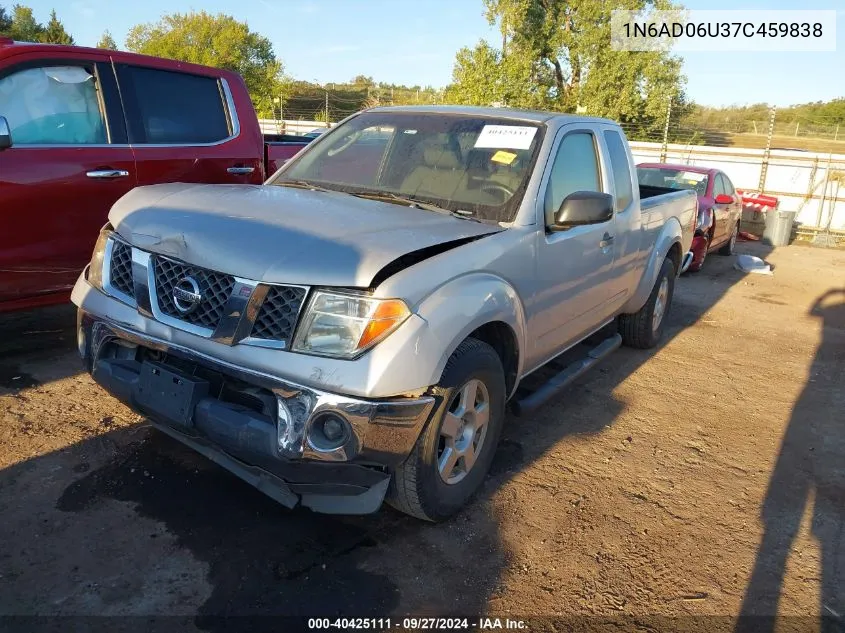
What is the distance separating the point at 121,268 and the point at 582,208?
2267mm

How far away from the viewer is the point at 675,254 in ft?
20.0

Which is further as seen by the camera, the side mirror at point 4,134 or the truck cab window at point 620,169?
the truck cab window at point 620,169

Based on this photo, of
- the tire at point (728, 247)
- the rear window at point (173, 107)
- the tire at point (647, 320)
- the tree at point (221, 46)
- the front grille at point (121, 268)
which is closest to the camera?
the front grille at point (121, 268)

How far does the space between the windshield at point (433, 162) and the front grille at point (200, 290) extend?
1.22 m

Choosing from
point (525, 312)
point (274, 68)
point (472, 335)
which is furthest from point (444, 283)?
point (274, 68)

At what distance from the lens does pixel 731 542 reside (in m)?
3.16

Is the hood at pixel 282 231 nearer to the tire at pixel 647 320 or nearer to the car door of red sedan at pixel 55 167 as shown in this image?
the car door of red sedan at pixel 55 167

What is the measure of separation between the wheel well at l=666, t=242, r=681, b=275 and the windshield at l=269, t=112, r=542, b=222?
2757mm

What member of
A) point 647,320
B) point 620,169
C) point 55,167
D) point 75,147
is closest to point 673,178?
point 647,320

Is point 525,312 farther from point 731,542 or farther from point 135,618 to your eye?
point 135,618

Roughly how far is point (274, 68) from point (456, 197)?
43783 millimetres

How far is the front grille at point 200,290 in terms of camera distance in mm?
2633

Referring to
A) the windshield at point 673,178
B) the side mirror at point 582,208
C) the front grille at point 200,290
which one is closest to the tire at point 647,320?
the side mirror at point 582,208

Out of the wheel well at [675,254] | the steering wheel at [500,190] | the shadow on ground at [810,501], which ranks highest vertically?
the steering wheel at [500,190]
